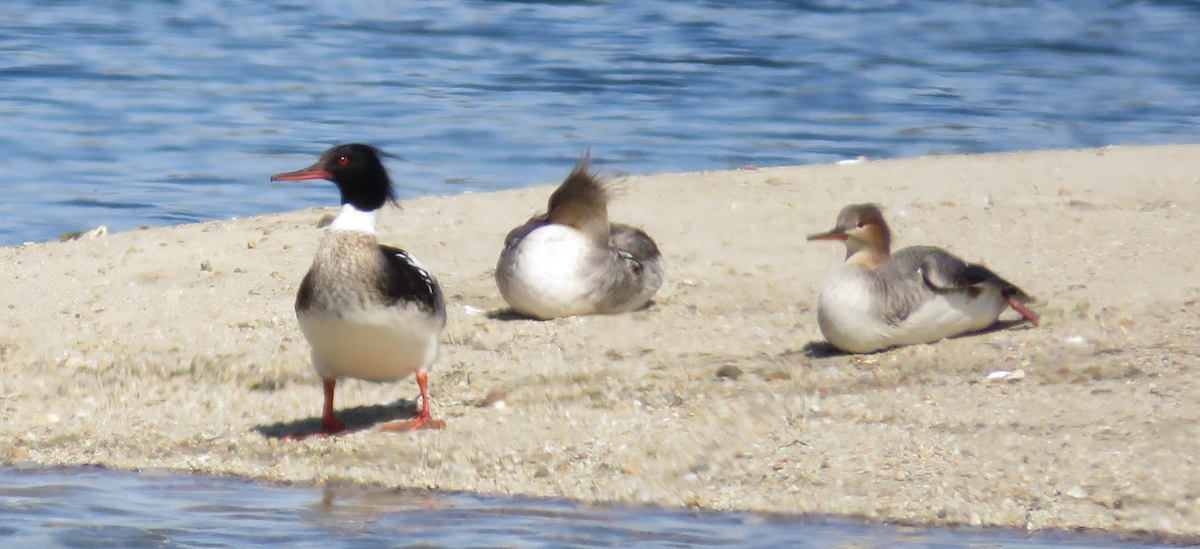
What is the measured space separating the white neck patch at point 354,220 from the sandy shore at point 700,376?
2.62 ft

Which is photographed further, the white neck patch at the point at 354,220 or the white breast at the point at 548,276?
the white breast at the point at 548,276

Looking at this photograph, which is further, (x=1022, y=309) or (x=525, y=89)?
(x=525, y=89)

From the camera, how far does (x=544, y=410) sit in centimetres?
627

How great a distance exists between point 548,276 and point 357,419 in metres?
1.52

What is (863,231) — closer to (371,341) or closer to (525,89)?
(371,341)

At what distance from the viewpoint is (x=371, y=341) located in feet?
19.7

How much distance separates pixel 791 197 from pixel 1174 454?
4.87 meters

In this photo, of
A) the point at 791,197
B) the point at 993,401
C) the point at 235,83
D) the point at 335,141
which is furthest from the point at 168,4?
the point at 993,401

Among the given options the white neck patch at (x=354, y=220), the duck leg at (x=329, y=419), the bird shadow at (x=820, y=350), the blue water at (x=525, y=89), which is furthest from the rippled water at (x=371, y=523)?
the blue water at (x=525, y=89)

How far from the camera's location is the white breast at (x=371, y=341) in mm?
5961

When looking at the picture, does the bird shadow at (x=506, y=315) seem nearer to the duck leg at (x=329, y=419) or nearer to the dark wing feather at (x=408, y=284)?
the dark wing feather at (x=408, y=284)

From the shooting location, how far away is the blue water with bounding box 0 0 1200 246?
13.1 meters

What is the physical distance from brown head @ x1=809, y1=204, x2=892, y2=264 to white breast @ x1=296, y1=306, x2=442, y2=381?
200 cm

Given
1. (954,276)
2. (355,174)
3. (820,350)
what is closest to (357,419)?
(355,174)
